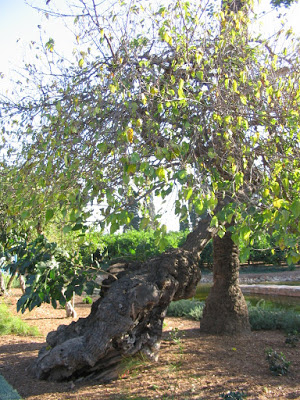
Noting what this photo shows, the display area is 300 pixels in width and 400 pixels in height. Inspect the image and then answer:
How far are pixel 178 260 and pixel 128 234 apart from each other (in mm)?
17377

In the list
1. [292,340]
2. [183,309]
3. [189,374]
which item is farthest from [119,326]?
[183,309]

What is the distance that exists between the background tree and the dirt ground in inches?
10.2

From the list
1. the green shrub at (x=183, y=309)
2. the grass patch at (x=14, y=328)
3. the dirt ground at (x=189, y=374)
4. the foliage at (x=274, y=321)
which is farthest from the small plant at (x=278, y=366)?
the grass patch at (x=14, y=328)

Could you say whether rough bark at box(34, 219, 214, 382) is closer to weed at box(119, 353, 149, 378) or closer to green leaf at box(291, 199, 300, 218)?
weed at box(119, 353, 149, 378)

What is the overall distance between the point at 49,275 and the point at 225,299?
117 inches

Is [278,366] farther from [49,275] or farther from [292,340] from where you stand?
[49,275]

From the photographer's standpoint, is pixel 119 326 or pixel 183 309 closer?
pixel 119 326

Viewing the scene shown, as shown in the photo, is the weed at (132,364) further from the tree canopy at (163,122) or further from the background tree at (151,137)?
the tree canopy at (163,122)

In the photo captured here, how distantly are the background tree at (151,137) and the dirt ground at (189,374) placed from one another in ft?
0.85

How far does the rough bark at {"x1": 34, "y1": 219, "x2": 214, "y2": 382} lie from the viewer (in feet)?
15.6

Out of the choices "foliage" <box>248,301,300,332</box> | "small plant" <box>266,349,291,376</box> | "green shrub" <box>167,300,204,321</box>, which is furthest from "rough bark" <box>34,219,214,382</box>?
"green shrub" <box>167,300,204,321</box>

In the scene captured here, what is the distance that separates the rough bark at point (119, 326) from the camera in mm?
4758

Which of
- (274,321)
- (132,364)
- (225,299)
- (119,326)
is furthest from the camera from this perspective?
(274,321)

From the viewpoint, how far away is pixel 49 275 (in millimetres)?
5156
